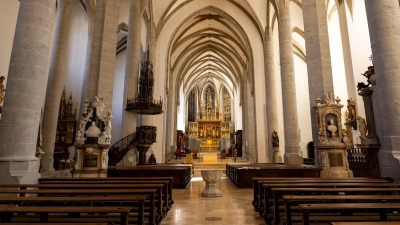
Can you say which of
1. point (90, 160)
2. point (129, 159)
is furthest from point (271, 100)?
point (90, 160)

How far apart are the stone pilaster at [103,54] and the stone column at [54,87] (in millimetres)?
3298

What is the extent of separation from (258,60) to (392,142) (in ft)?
46.8

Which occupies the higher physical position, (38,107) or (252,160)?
(38,107)

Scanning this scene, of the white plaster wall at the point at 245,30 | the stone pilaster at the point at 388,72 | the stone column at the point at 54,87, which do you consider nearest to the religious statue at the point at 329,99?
the stone pilaster at the point at 388,72

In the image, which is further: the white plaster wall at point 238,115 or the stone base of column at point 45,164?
the white plaster wall at point 238,115

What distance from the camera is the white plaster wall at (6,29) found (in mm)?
9312

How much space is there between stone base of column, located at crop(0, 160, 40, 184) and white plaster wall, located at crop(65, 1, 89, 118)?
11.2 m

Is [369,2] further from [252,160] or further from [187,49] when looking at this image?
[187,49]

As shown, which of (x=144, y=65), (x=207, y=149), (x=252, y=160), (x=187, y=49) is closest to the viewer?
(x=144, y=65)

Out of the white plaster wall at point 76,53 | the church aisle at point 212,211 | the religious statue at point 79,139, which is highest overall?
the white plaster wall at point 76,53

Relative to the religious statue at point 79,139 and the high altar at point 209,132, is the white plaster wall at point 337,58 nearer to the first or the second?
the religious statue at point 79,139

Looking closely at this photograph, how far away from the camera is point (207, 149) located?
3116cm

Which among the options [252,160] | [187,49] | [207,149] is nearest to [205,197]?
[252,160]

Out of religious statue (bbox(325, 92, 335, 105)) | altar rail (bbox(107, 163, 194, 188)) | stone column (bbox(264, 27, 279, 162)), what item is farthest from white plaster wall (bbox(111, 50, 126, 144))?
religious statue (bbox(325, 92, 335, 105))
